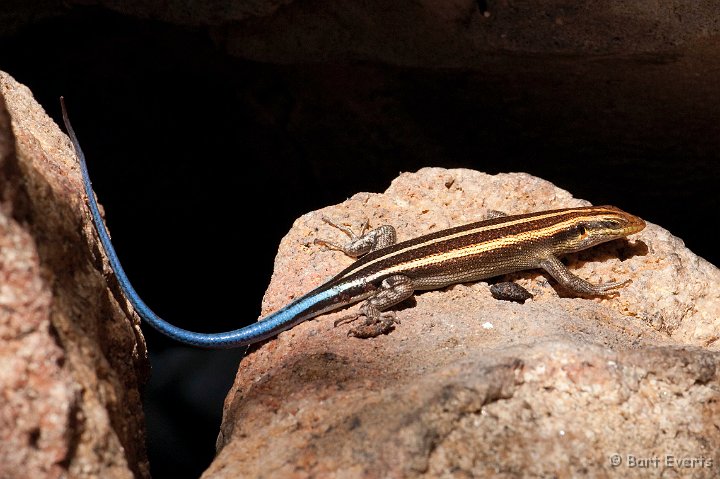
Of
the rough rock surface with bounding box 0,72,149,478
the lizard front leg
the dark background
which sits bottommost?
the rough rock surface with bounding box 0,72,149,478

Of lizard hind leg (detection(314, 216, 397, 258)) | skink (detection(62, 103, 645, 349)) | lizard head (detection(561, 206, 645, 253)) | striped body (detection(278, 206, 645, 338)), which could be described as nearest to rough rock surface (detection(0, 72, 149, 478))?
skink (detection(62, 103, 645, 349))

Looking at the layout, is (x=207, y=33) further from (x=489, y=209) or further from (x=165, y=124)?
(x=489, y=209)

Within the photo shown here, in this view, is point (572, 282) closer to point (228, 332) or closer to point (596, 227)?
point (596, 227)

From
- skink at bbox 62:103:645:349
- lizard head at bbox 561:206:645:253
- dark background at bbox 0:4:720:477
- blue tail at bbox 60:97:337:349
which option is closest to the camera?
blue tail at bbox 60:97:337:349

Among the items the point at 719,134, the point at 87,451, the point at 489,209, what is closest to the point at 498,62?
the point at 489,209

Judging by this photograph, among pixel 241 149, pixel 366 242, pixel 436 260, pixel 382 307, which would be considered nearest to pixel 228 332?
pixel 382 307

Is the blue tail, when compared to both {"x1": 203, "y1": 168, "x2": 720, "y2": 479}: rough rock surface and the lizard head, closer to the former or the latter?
{"x1": 203, "y1": 168, "x2": 720, "y2": 479}: rough rock surface

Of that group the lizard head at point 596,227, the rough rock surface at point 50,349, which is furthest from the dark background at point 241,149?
the rough rock surface at point 50,349
